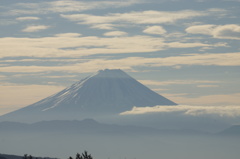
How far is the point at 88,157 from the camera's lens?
311ft

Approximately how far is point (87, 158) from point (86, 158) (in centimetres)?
36

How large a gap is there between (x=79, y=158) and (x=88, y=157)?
1.36m

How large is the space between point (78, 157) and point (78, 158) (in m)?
0.15

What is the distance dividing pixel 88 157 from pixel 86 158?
0.37m

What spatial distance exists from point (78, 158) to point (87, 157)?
1358mm

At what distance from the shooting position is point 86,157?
9481 centimetres

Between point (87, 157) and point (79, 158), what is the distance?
48.2 inches

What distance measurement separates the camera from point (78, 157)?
94.7 meters

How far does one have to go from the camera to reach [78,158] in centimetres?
9469

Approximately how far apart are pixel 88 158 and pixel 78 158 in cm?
152

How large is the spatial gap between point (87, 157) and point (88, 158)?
10.9 inches

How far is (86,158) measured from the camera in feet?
Answer: 311

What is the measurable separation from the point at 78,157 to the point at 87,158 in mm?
1362
